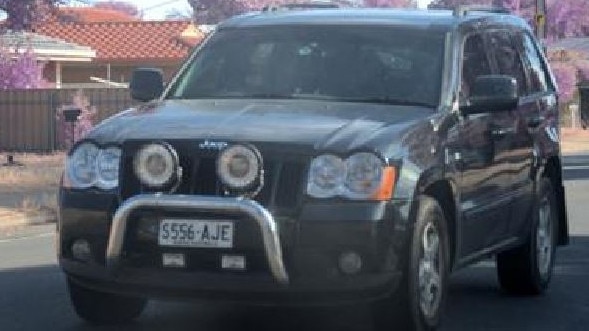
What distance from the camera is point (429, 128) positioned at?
6.96m

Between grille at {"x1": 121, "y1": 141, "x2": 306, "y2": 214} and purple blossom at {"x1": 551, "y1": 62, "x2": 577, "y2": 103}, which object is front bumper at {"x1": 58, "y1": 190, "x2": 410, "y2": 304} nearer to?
grille at {"x1": 121, "y1": 141, "x2": 306, "y2": 214}

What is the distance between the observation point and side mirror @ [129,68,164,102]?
812 cm

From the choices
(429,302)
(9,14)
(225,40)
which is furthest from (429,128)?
(9,14)

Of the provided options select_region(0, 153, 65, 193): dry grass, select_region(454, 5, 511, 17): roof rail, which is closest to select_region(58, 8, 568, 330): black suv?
select_region(454, 5, 511, 17): roof rail

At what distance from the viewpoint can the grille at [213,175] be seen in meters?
6.26

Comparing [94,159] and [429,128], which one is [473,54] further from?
[94,159]

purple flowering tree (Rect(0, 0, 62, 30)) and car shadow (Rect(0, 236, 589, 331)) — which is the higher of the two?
purple flowering tree (Rect(0, 0, 62, 30))

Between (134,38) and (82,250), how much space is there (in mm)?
32389

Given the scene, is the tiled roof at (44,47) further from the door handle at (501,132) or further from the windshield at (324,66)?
the door handle at (501,132)

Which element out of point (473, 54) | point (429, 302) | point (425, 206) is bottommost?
point (429, 302)

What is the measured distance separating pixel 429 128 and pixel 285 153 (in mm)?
1042

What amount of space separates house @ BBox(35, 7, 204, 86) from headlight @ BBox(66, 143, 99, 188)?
1159 inches

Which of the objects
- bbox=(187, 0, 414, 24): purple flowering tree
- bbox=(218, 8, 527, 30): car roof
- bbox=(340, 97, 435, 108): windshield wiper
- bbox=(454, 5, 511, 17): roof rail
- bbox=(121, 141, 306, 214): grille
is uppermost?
bbox=(187, 0, 414, 24): purple flowering tree

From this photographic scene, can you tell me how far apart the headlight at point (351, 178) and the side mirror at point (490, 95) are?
53.6 inches
